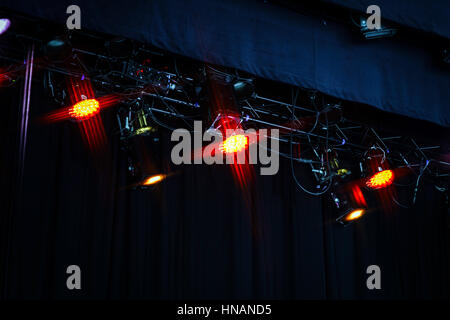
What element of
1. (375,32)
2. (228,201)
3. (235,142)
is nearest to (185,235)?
(228,201)

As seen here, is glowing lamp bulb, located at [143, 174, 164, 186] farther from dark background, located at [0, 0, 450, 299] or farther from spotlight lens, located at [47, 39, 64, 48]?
spotlight lens, located at [47, 39, 64, 48]

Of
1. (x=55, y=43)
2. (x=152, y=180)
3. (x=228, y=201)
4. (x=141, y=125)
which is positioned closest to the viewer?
(x=55, y=43)

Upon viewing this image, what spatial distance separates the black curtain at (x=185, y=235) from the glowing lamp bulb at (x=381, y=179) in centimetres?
100

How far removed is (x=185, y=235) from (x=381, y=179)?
5.87 feet

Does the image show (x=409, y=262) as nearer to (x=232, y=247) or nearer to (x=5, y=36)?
(x=232, y=247)

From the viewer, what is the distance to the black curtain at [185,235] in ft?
14.7

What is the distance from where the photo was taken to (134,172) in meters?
4.56

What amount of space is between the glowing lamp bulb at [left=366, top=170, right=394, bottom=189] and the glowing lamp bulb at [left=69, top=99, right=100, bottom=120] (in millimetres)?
2585

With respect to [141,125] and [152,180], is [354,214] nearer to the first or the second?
[152,180]

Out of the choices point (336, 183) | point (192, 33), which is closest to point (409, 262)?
point (336, 183)

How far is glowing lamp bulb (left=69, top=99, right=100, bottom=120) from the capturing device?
3753 mm

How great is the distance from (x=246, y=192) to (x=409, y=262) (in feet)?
7.37

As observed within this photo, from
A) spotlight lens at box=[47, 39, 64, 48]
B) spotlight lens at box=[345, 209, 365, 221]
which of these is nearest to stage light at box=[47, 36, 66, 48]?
spotlight lens at box=[47, 39, 64, 48]

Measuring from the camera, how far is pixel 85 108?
12.4 feet
